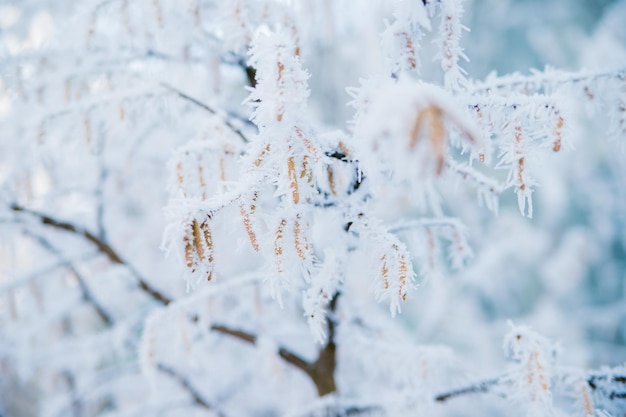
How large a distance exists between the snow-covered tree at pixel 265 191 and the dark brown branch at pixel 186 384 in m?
0.01

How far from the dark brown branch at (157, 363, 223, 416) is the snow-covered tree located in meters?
0.01

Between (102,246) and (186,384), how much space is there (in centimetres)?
84

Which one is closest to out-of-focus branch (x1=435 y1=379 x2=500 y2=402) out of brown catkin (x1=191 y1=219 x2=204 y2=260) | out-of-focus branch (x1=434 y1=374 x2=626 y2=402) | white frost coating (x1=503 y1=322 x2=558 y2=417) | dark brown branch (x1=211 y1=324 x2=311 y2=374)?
out-of-focus branch (x1=434 y1=374 x2=626 y2=402)

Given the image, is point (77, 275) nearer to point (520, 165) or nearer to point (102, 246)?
point (102, 246)

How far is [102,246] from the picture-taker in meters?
1.95

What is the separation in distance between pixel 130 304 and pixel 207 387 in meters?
0.99

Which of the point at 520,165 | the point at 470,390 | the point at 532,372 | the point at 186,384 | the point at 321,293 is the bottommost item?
the point at 186,384

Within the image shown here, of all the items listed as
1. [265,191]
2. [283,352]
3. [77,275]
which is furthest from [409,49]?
[77,275]

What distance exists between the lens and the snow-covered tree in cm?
83

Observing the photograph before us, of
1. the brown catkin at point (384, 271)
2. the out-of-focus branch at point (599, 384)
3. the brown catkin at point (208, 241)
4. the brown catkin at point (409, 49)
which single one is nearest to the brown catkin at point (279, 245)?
the brown catkin at point (208, 241)

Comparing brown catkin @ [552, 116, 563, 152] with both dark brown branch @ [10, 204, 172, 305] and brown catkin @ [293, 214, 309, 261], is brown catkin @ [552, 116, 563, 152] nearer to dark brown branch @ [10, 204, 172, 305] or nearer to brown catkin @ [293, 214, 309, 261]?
brown catkin @ [293, 214, 309, 261]

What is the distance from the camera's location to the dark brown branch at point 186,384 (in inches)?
79.9

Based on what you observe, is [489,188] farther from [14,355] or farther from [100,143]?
[14,355]

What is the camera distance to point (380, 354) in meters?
1.47
